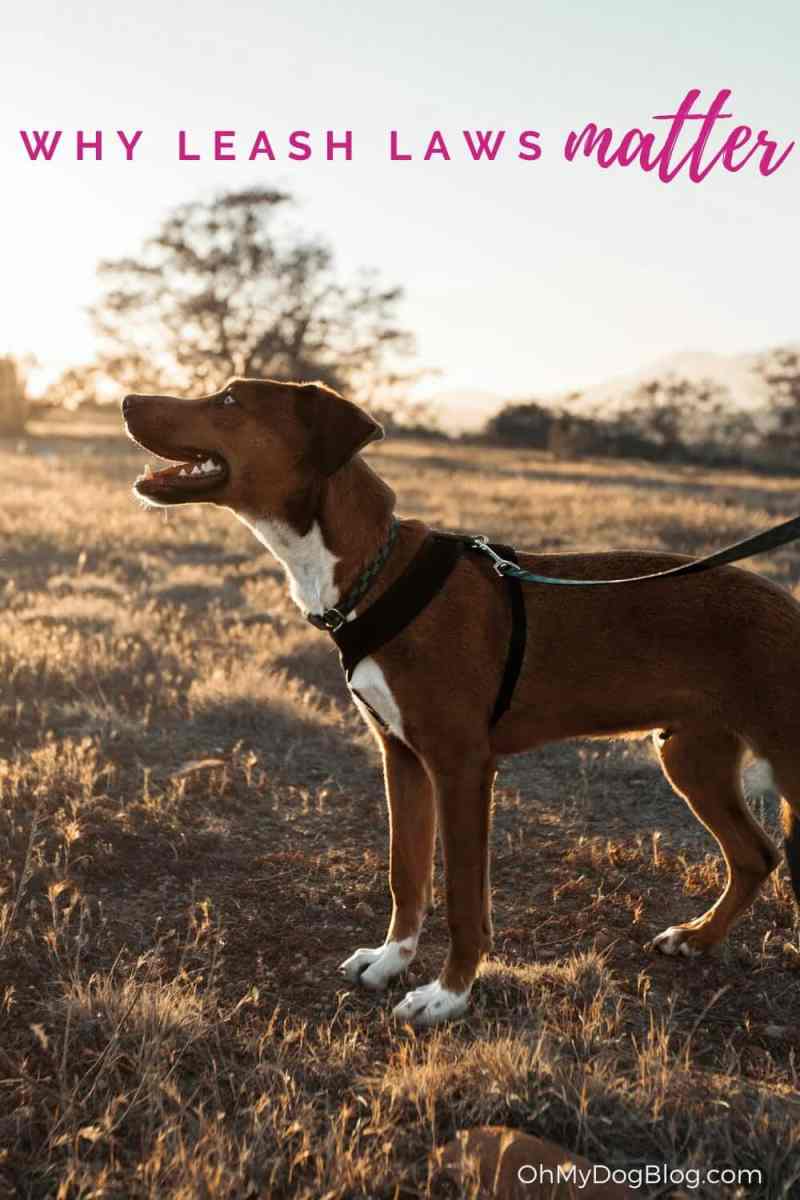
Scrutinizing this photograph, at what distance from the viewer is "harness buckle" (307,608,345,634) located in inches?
152

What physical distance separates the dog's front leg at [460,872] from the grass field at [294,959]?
0.34ft

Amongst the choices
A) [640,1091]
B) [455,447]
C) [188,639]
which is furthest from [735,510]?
[455,447]

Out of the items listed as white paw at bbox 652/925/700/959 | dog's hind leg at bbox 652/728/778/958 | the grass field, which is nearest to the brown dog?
dog's hind leg at bbox 652/728/778/958

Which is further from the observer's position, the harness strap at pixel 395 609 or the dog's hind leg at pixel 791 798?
the harness strap at pixel 395 609

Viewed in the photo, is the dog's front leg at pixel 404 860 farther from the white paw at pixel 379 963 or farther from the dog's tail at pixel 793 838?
the dog's tail at pixel 793 838

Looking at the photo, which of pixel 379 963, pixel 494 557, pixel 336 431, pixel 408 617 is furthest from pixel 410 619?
pixel 379 963

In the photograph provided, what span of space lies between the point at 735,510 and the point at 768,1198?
15760 mm

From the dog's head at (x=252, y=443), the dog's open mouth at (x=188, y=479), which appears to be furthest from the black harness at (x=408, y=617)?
the dog's open mouth at (x=188, y=479)

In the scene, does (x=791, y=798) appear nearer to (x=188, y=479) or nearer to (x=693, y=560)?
(x=693, y=560)

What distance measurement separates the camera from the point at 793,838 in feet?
12.5

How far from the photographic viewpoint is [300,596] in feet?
13.2

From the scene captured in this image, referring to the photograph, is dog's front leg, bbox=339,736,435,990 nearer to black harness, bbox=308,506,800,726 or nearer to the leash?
black harness, bbox=308,506,800,726

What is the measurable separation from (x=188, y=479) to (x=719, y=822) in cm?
248

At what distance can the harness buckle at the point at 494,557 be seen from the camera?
392 centimetres
